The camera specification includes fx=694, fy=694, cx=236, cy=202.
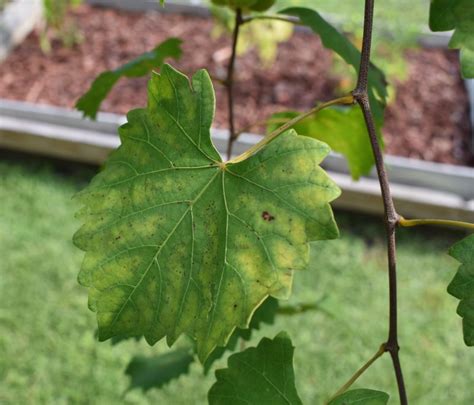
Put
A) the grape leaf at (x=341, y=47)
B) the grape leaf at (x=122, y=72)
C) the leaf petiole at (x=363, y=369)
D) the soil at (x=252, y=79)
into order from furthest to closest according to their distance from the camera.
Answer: the soil at (x=252, y=79), the grape leaf at (x=122, y=72), the grape leaf at (x=341, y=47), the leaf petiole at (x=363, y=369)

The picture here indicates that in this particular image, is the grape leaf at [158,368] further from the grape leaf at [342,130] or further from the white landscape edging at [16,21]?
the white landscape edging at [16,21]

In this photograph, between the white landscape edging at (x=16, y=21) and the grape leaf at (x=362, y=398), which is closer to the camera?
the grape leaf at (x=362, y=398)

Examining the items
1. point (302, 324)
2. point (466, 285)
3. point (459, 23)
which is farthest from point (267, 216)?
point (302, 324)

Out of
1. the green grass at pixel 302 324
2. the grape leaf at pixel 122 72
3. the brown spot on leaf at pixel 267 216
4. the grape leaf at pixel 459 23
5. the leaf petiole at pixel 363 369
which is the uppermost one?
the grape leaf at pixel 459 23

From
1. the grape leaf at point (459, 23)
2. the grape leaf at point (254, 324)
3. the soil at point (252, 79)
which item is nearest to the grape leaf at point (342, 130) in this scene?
the grape leaf at point (254, 324)

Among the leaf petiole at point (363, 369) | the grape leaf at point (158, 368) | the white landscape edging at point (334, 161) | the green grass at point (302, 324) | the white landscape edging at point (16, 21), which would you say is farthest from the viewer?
the white landscape edging at point (16, 21)

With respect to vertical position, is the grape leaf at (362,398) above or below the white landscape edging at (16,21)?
above

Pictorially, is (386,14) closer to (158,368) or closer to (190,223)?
(158,368)

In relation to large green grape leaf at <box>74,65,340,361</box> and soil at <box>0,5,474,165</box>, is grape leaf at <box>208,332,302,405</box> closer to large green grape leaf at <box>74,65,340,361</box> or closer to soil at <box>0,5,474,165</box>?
large green grape leaf at <box>74,65,340,361</box>
